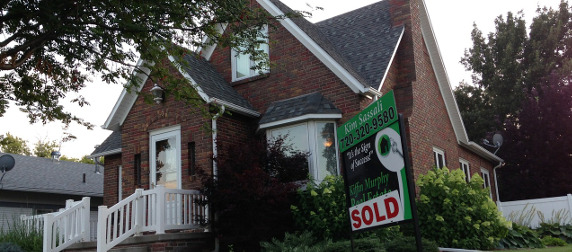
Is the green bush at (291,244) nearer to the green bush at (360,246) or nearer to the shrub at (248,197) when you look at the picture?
the green bush at (360,246)

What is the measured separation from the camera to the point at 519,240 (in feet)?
40.7

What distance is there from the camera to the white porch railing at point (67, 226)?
422 inches

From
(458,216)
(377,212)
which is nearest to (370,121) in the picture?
(377,212)

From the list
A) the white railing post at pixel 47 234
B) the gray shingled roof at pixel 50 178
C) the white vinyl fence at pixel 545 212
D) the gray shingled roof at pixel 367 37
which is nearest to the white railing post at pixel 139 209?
the white railing post at pixel 47 234

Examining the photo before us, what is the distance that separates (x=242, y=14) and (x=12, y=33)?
4298 mm

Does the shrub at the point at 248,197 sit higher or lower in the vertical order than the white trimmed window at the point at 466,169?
lower

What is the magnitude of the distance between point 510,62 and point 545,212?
66.6 ft

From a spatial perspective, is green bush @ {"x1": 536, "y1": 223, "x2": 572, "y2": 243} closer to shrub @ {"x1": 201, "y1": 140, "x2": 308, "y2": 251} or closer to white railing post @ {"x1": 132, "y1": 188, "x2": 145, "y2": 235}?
shrub @ {"x1": 201, "y1": 140, "x2": 308, "y2": 251}

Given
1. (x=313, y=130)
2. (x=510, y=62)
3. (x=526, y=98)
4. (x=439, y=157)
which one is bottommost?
(x=439, y=157)

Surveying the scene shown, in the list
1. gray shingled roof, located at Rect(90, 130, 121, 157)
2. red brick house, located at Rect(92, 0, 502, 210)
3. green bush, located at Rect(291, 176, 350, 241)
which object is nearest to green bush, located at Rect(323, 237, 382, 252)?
green bush, located at Rect(291, 176, 350, 241)

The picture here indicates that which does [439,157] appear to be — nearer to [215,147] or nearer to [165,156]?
[215,147]

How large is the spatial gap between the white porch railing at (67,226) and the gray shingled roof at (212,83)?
13.0ft

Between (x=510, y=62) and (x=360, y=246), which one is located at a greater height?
(x=510, y=62)

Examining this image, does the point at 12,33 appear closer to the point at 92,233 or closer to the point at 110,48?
the point at 110,48
